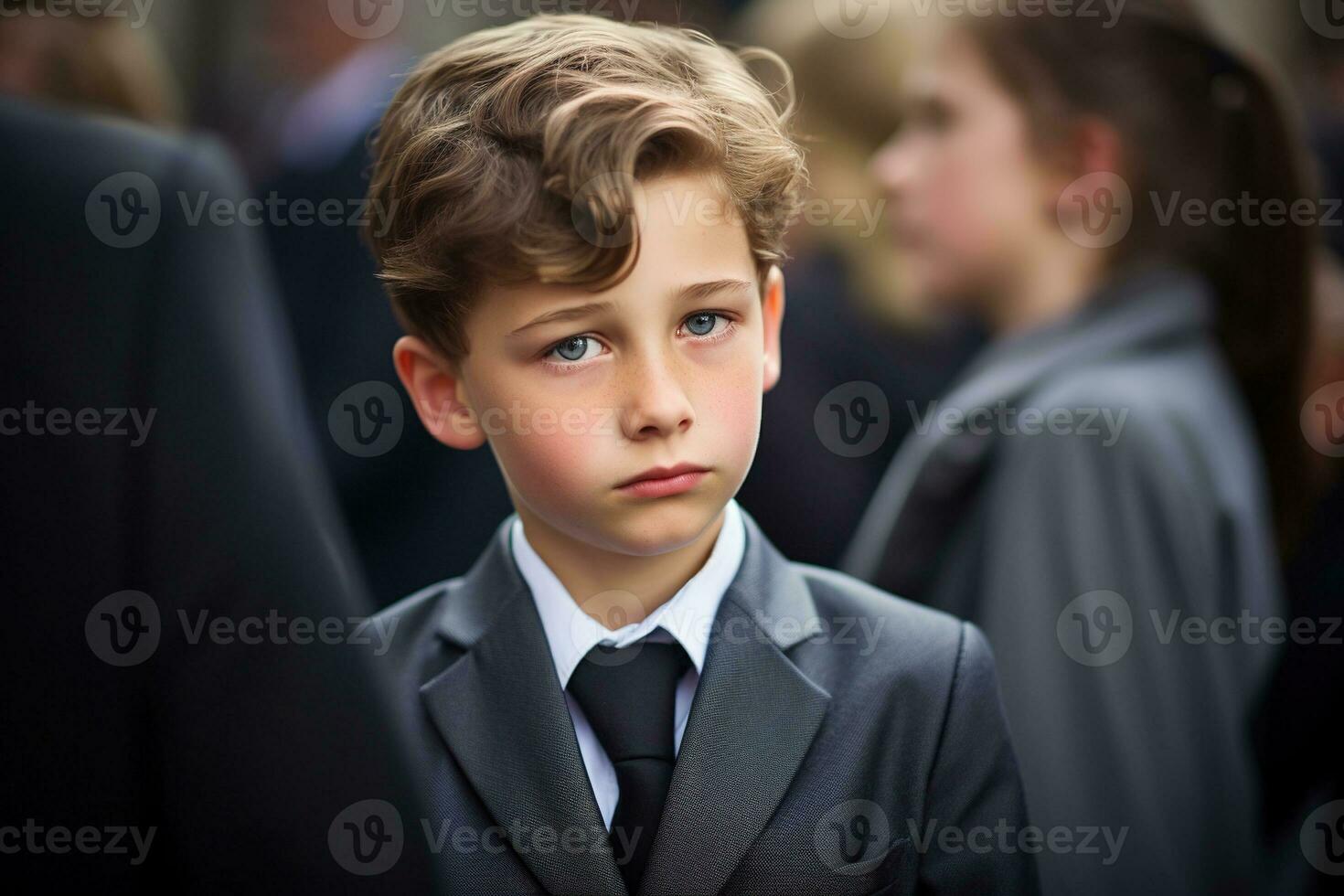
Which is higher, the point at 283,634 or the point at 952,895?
the point at 283,634

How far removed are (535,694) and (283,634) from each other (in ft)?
1.08

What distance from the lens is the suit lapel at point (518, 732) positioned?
49.0 inches

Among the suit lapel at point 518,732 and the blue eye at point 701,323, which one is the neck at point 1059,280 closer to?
the blue eye at point 701,323

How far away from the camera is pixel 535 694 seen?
1.31 meters

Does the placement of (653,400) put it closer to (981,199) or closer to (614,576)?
(614,576)

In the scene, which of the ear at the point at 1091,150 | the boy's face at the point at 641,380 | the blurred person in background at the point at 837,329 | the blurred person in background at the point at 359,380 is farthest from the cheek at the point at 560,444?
the ear at the point at 1091,150

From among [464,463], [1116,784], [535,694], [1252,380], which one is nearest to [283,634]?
[535,694]

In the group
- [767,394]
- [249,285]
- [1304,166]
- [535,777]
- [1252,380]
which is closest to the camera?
[249,285]

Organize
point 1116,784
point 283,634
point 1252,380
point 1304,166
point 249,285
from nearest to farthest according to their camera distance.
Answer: point 283,634, point 249,285, point 1116,784, point 1304,166, point 1252,380

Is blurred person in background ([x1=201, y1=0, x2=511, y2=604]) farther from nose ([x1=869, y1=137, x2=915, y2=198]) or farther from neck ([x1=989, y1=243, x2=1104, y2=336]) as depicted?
neck ([x1=989, y1=243, x2=1104, y2=336])

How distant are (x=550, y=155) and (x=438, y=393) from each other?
0.34m

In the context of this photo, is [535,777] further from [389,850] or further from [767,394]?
[767,394]

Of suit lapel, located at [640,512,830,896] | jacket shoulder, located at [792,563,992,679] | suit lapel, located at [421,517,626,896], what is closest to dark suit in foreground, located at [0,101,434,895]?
suit lapel, located at [421,517,626,896]

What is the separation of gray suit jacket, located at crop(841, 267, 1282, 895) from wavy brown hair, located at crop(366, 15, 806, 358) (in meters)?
0.93
